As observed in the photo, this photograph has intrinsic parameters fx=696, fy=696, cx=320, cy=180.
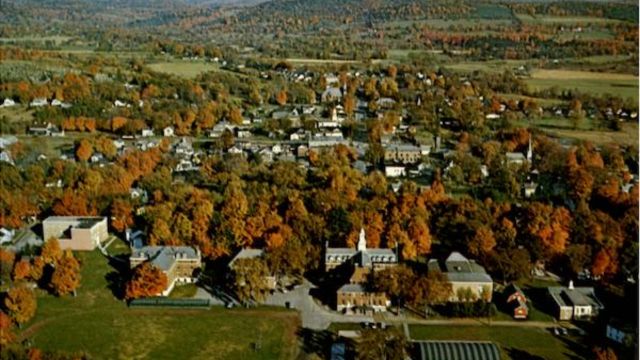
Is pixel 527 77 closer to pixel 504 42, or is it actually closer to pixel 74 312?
pixel 504 42

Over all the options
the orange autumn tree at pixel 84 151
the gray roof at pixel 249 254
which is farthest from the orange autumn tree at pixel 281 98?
the gray roof at pixel 249 254

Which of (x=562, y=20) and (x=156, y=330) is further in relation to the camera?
(x=562, y=20)

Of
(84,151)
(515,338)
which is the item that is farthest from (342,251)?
(84,151)

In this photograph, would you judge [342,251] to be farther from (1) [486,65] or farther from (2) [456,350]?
(1) [486,65]

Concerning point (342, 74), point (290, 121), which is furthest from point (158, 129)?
point (342, 74)

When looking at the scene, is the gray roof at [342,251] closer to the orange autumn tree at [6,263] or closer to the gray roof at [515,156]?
the orange autumn tree at [6,263]
